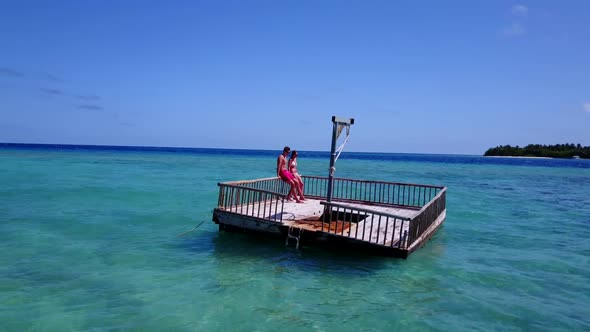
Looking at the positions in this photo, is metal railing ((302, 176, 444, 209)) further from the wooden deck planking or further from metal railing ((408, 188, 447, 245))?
the wooden deck planking

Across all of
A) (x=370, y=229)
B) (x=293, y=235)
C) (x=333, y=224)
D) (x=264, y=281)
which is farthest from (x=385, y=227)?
(x=264, y=281)

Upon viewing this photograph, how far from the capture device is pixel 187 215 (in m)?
17.6

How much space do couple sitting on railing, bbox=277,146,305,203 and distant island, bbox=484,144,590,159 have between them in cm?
16738

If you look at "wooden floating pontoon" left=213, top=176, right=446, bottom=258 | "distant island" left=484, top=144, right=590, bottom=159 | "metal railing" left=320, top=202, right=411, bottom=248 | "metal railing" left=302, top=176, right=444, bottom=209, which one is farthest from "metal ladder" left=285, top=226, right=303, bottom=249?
"distant island" left=484, top=144, right=590, bottom=159

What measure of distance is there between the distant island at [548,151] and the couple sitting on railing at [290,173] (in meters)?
167

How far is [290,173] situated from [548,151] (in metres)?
171

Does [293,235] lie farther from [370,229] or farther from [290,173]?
[290,173]

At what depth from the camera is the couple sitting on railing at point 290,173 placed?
42.1 ft

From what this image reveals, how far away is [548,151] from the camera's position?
154 m

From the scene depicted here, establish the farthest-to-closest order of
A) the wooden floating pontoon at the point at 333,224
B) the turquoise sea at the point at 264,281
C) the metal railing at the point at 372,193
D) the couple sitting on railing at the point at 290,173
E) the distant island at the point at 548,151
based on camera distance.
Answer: the distant island at the point at 548,151 < the metal railing at the point at 372,193 < the couple sitting on railing at the point at 290,173 < the wooden floating pontoon at the point at 333,224 < the turquoise sea at the point at 264,281

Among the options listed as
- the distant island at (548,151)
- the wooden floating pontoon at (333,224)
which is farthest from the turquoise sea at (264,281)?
the distant island at (548,151)

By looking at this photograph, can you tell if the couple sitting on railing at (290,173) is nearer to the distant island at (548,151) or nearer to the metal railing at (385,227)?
the metal railing at (385,227)

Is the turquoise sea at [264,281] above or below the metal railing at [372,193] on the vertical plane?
below

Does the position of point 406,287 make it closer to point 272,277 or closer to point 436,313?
point 436,313
